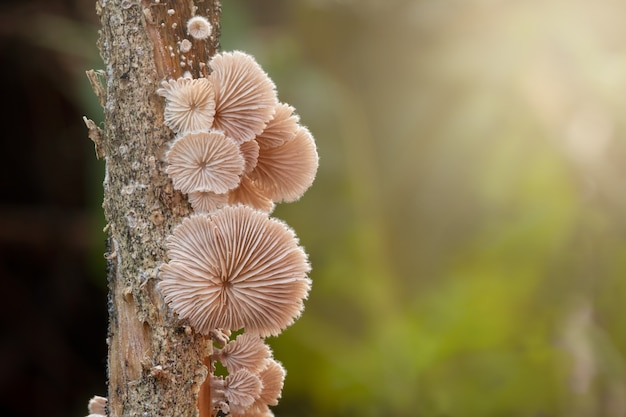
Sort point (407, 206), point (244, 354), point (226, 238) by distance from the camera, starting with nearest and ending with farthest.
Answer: point (226, 238), point (244, 354), point (407, 206)

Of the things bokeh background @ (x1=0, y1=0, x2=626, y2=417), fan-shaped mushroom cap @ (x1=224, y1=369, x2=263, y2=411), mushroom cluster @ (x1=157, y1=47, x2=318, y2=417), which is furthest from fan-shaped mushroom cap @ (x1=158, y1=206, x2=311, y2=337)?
bokeh background @ (x1=0, y1=0, x2=626, y2=417)

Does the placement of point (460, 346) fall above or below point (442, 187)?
below

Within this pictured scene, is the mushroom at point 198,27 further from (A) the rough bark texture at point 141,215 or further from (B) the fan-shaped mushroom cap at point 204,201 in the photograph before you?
(B) the fan-shaped mushroom cap at point 204,201

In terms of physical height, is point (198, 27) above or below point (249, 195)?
above

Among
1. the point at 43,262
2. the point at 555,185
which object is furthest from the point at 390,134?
the point at 43,262

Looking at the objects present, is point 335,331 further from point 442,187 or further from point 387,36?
point 387,36

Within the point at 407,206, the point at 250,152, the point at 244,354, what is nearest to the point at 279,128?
the point at 250,152

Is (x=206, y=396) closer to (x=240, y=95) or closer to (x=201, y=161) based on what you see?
(x=201, y=161)
